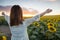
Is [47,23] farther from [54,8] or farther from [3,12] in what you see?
[3,12]

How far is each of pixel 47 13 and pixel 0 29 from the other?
525 millimetres

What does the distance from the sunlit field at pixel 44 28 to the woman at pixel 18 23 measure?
0.23 ft

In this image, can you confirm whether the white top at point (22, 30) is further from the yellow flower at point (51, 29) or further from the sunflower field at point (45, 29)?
the yellow flower at point (51, 29)

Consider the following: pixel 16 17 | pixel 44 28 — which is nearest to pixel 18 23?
pixel 16 17

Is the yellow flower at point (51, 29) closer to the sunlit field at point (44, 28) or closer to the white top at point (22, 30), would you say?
the sunlit field at point (44, 28)

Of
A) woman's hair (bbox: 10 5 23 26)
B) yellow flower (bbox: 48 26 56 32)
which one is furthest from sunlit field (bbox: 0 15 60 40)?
woman's hair (bbox: 10 5 23 26)

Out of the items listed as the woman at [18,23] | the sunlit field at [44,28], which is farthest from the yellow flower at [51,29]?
the woman at [18,23]

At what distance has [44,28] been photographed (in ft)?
7.41

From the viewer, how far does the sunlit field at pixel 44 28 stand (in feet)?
7.31

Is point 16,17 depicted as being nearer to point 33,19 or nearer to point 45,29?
point 33,19

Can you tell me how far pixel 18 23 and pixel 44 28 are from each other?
29cm

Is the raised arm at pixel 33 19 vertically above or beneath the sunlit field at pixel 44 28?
above

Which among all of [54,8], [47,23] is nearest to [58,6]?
[54,8]

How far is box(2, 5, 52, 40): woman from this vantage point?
216 cm
